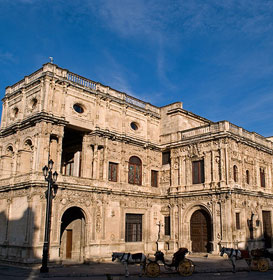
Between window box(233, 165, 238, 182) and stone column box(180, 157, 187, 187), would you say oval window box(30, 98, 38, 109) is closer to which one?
stone column box(180, 157, 187, 187)

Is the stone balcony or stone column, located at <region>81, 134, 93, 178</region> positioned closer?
stone column, located at <region>81, 134, 93, 178</region>

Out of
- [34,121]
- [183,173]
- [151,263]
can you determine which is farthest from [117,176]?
[151,263]

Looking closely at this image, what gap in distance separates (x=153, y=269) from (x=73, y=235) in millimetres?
10166

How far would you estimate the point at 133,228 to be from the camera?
2631cm

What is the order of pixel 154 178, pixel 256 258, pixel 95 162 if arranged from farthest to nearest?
pixel 154 178, pixel 95 162, pixel 256 258

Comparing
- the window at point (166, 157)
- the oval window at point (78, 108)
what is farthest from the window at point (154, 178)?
the oval window at point (78, 108)

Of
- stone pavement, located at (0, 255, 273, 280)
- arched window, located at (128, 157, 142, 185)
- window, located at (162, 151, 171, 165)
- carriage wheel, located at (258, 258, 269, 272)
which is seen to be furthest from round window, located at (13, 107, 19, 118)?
carriage wheel, located at (258, 258, 269, 272)

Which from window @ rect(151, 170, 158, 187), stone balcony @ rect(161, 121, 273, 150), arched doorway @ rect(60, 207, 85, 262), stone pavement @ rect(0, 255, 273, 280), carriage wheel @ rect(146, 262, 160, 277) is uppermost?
stone balcony @ rect(161, 121, 273, 150)

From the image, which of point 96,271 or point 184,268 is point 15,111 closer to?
point 96,271

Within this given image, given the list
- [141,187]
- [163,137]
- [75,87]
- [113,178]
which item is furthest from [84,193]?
[163,137]

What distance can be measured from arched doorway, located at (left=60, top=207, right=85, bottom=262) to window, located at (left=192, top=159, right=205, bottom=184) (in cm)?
904

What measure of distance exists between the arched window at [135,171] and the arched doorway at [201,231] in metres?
5.03

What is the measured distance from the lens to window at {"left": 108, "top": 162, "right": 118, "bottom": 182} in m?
25.6

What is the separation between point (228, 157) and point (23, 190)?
14.0m
